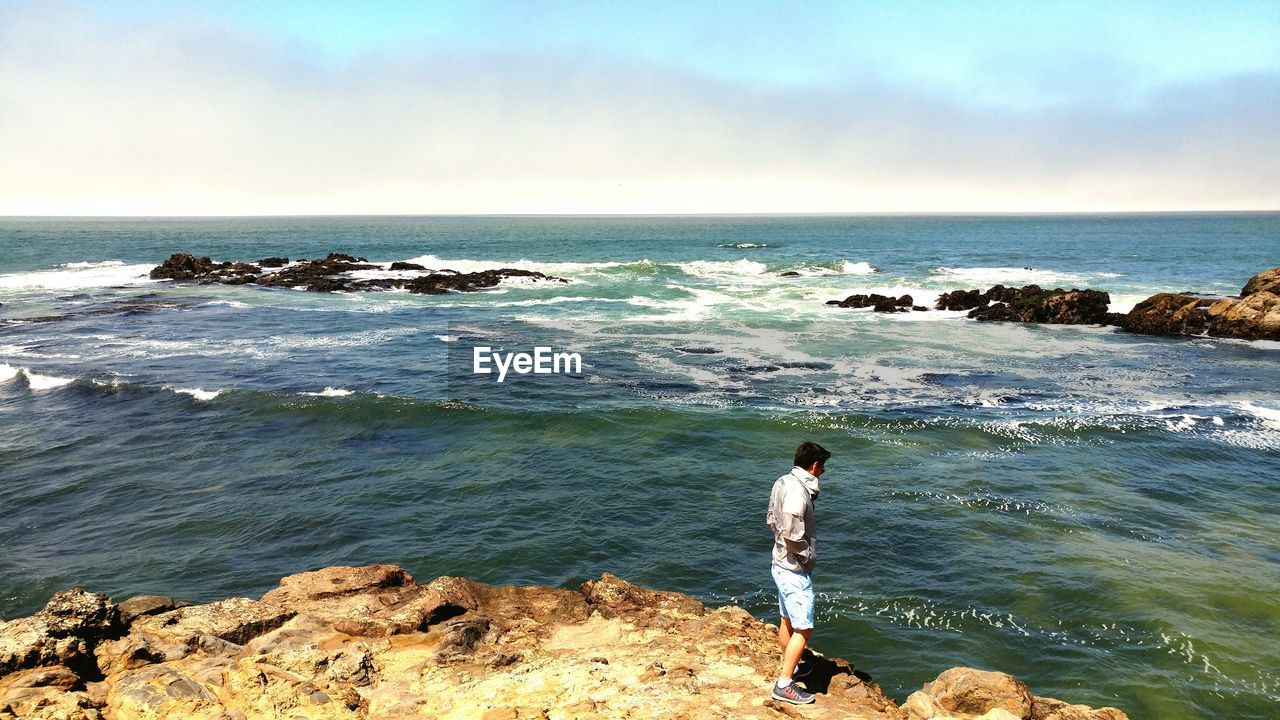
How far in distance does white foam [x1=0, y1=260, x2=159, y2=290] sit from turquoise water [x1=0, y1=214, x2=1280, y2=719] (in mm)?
21593

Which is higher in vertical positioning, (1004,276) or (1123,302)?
(1004,276)

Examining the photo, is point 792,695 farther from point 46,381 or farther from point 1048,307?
point 1048,307

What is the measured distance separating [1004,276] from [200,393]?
53.7 m

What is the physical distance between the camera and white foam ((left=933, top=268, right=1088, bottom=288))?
50.0m

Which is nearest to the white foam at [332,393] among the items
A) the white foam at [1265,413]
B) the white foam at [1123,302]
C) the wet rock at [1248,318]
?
the white foam at [1265,413]

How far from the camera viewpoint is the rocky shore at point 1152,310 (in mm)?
28078

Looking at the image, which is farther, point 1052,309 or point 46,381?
point 1052,309

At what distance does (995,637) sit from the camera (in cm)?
855

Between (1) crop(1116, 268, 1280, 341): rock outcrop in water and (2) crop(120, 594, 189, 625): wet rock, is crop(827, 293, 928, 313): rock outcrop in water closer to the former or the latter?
(1) crop(1116, 268, 1280, 341): rock outcrop in water

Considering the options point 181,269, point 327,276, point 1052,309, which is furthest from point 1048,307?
point 181,269

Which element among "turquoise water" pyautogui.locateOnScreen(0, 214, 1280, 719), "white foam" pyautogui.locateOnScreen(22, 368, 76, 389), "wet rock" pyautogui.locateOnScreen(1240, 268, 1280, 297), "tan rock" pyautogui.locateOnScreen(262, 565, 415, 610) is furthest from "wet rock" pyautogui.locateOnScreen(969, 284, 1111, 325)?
"white foam" pyautogui.locateOnScreen(22, 368, 76, 389)

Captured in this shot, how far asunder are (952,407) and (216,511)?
54.8ft

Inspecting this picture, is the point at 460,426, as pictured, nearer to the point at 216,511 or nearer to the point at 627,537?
the point at 216,511

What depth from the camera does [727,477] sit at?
13.7 m
